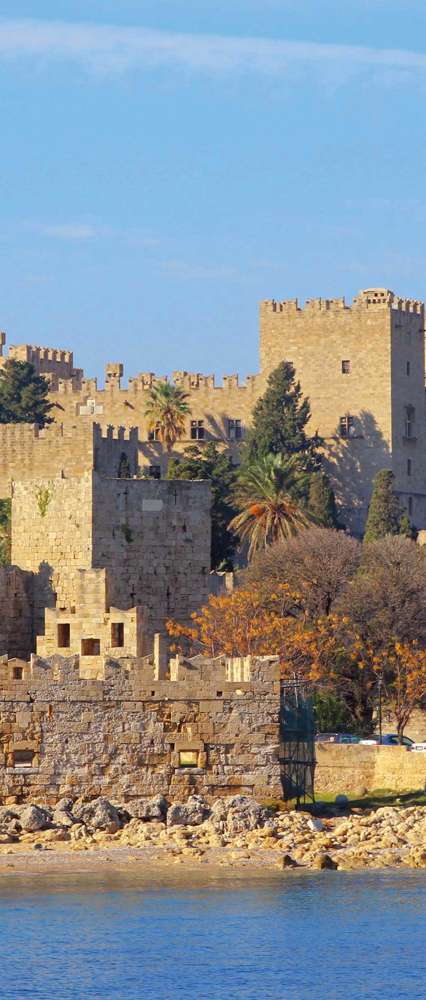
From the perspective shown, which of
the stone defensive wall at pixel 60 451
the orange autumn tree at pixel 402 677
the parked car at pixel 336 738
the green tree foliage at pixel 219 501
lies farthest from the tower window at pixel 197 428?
the parked car at pixel 336 738

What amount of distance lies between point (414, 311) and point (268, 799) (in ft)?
239

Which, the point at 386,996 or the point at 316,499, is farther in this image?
the point at 316,499

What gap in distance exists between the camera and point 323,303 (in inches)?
4343

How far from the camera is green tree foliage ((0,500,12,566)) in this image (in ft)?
215

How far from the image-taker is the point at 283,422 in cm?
10581

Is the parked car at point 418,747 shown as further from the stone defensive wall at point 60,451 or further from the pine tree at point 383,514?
the pine tree at point 383,514

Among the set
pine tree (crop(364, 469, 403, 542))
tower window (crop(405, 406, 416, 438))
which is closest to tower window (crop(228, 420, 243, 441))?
tower window (crop(405, 406, 416, 438))

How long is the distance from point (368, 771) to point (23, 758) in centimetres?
944

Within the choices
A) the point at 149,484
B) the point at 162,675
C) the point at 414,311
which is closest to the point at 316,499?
the point at 414,311

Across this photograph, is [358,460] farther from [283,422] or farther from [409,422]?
[283,422]

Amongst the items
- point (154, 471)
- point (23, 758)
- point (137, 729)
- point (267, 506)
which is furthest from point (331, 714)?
point (154, 471)

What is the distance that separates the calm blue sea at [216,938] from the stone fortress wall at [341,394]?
6781 centimetres

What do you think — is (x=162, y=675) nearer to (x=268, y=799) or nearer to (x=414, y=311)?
(x=268, y=799)

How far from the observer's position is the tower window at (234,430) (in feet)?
363
